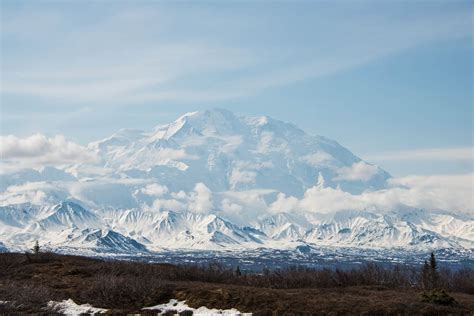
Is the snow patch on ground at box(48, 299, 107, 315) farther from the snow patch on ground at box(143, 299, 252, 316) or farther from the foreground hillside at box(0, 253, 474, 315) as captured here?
the snow patch on ground at box(143, 299, 252, 316)

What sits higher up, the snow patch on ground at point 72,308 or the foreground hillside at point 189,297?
the foreground hillside at point 189,297

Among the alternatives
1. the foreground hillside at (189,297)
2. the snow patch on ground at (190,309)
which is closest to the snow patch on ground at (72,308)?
the foreground hillside at (189,297)

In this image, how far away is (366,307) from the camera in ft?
234

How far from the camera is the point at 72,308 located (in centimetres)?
7769

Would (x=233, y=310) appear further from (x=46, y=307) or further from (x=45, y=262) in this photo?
(x=45, y=262)

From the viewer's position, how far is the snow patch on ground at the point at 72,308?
75938mm

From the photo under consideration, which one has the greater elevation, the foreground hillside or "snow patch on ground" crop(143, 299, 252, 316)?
the foreground hillside

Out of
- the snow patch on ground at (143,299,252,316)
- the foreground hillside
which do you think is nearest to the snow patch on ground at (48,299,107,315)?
the foreground hillside

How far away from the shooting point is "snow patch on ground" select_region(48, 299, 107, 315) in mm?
75938

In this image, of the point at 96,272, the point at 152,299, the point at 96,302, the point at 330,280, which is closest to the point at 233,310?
the point at 152,299

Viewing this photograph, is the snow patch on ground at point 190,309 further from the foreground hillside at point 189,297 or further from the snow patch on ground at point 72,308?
the snow patch on ground at point 72,308

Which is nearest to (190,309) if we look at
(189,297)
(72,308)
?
(189,297)

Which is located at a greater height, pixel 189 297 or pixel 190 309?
pixel 189 297

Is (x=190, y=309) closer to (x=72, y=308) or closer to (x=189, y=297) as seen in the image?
(x=189, y=297)
